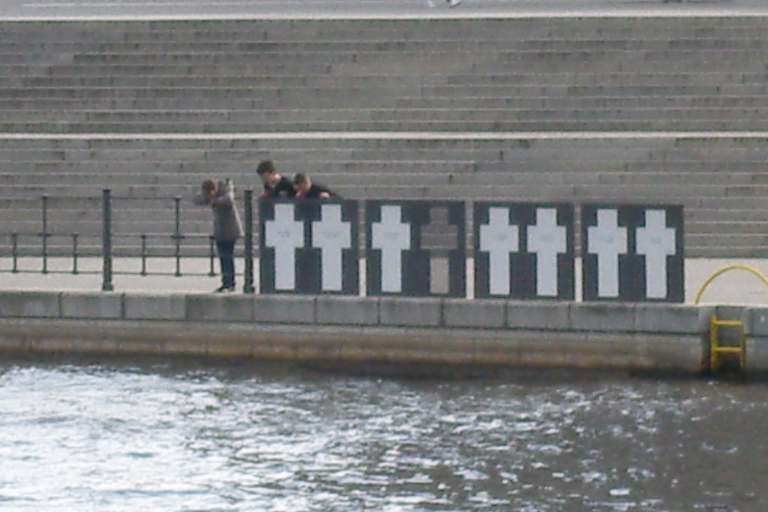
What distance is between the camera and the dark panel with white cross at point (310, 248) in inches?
761

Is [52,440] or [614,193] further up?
[614,193]

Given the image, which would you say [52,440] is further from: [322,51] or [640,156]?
[322,51]

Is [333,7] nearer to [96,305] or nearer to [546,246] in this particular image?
[96,305]

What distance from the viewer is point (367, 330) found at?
62.1ft

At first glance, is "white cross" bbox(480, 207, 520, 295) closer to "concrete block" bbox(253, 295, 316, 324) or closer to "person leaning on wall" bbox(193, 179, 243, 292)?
"concrete block" bbox(253, 295, 316, 324)

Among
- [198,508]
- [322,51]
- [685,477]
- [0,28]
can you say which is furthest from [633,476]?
[0,28]

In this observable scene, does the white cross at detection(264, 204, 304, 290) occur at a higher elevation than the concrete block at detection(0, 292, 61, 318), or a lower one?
higher

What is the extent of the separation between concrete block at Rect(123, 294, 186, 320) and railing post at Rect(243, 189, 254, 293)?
26.8 inches

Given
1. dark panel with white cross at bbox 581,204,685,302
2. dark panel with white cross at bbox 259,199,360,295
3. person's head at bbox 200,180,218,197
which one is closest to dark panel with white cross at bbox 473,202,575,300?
dark panel with white cross at bbox 581,204,685,302

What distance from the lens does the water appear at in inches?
516

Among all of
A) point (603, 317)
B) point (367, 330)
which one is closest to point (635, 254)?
→ point (603, 317)

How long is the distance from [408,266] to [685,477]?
19.4ft

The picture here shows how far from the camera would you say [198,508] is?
12789mm

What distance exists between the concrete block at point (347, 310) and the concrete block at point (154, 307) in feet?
4.33
